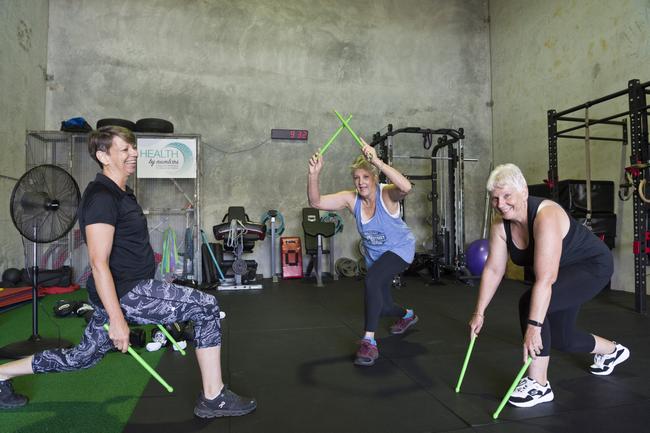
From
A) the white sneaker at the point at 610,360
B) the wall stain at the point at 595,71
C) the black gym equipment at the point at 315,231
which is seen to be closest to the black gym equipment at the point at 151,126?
the black gym equipment at the point at 315,231

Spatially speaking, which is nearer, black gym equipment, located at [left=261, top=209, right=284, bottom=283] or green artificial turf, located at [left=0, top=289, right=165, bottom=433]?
green artificial turf, located at [left=0, top=289, right=165, bottom=433]

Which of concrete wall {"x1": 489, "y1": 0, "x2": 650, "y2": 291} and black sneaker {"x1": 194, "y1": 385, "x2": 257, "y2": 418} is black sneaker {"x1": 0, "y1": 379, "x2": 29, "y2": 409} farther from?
concrete wall {"x1": 489, "y1": 0, "x2": 650, "y2": 291}

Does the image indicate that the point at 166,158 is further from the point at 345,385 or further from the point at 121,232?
the point at 345,385

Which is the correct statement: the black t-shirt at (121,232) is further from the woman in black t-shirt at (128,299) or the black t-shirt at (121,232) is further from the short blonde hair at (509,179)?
the short blonde hair at (509,179)

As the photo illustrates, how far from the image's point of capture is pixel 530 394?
2010mm

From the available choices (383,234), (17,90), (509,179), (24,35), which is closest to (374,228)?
(383,234)

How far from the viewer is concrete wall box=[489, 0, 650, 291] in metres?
5.25

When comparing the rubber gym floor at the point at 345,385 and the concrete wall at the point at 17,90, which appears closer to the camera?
the rubber gym floor at the point at 345,385

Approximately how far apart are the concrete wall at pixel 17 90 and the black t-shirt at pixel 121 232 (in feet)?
14.8

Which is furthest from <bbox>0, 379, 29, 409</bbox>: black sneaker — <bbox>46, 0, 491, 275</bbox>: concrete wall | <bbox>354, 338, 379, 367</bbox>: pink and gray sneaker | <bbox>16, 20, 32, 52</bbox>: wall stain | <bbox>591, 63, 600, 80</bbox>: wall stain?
<bbox>591, 63, 600, 80</bbox>: wall stain

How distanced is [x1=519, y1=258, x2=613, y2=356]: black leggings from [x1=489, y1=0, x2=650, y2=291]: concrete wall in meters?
3.89

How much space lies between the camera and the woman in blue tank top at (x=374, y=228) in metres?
2.76

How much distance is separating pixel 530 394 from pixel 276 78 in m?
6.43

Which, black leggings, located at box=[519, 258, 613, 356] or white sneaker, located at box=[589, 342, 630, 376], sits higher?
black leggings, located at box=[519, 258, 613, 356]
